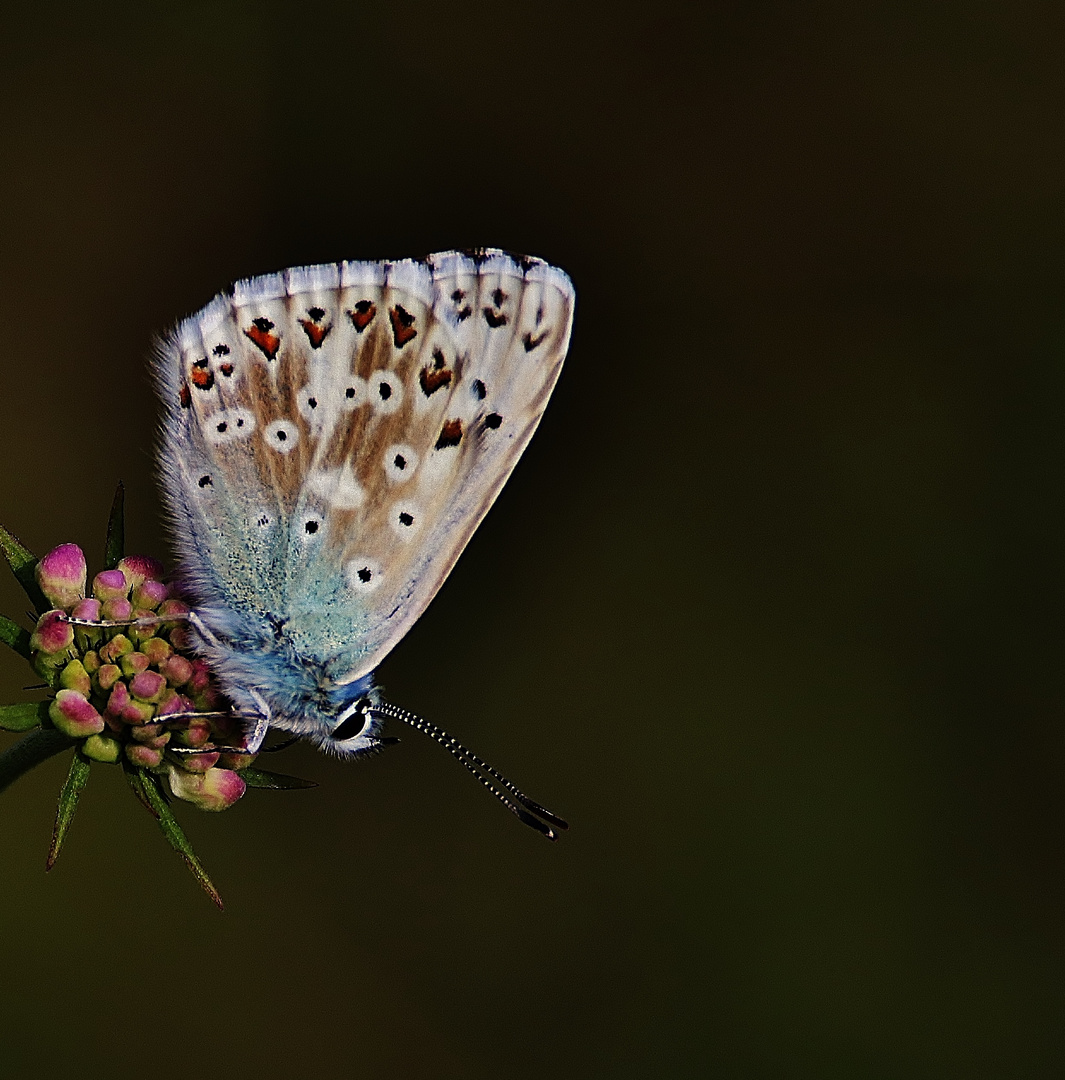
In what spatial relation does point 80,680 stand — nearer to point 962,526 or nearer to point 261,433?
point 261,433

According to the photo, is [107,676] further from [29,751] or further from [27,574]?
[27,574]

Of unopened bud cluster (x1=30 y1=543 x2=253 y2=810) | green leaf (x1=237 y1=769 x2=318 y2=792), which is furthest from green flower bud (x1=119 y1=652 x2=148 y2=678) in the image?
green leaf (x1=237 y1=769 x2=318 y2=792)

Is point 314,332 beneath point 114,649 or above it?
above

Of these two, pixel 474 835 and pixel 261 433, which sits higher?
pixel 261 433

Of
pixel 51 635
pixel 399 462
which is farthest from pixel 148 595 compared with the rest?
pixel 399 462

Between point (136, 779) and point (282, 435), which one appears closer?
point (136, 779)

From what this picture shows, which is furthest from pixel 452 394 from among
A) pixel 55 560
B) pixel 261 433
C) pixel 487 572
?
pixel 487 572

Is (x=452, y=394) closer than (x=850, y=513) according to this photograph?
Yes
